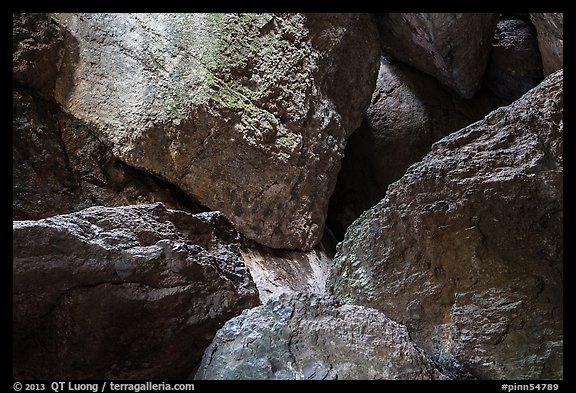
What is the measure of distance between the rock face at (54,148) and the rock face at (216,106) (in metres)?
A: 0.09

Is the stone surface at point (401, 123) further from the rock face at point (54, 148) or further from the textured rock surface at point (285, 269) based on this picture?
the rock face at point (54, 148)

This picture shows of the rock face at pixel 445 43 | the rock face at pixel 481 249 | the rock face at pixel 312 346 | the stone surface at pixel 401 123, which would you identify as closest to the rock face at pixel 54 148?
the rock face at pixel 481 249

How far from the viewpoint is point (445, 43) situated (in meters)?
4.67

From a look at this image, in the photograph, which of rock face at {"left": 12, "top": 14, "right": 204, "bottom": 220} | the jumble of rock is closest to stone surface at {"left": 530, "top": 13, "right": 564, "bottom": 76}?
the jumble of rock

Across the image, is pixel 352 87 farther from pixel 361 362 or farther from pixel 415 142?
pixel 361 362

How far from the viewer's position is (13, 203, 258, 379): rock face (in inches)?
76.0

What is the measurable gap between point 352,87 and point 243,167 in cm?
121

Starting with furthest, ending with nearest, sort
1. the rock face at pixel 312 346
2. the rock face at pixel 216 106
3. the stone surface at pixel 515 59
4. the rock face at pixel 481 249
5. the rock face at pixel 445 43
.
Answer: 1. the stone surface at pixel 515 59
2. the rock face at pixel 445 43
3. the rock face at pixel 216 106
4. the rock face at pixel 481 249
5. the rock face at pixel 312 346

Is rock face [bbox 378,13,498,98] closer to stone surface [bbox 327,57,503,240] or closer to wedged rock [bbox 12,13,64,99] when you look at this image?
stone surface [bbox 327,57,503,240]

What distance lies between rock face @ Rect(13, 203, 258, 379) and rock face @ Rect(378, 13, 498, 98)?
2.97 m

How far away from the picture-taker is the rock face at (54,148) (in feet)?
10.9

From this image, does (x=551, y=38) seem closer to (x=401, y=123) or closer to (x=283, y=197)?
(x=401, y=123)

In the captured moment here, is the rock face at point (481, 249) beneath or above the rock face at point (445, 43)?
beneath

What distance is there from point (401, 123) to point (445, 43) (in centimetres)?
113
